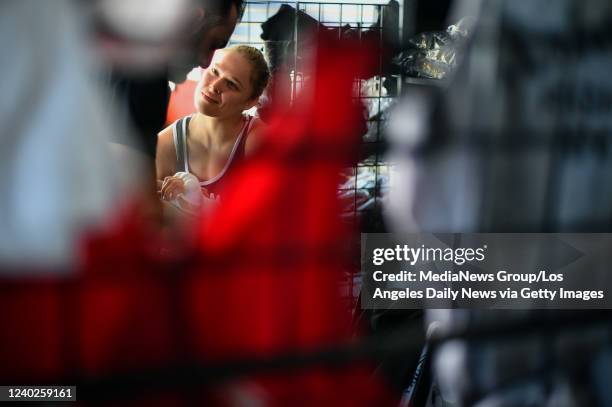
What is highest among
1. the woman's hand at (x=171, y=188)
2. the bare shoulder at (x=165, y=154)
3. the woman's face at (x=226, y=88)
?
the woman's face at (x=226, y=88)

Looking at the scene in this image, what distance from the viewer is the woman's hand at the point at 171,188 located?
35.8 inches

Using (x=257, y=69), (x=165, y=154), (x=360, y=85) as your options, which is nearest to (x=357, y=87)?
(x=360, y=85)

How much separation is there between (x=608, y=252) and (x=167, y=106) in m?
0.67

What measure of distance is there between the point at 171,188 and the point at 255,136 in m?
0.13

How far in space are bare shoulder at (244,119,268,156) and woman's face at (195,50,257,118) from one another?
3 cm

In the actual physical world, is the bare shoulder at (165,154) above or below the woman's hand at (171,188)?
above

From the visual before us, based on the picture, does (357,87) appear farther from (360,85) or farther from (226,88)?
(226,88)

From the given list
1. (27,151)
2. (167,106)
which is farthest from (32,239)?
(167,106)

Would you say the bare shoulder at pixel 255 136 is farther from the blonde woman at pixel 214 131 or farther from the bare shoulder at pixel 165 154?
the bare shoulder at pixel 165 154

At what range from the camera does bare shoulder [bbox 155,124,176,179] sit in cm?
92

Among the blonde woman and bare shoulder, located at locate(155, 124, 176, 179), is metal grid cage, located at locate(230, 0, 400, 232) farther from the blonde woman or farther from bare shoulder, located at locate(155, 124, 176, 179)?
bare shoulder, located at locate(155, 124, 176, 179)

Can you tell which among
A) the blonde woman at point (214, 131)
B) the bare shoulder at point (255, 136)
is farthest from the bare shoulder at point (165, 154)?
the bare shoulder at point (255, 136)

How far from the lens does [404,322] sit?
1000 mm

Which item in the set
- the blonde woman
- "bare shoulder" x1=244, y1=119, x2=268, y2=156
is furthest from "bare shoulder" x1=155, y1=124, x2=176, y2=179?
"bare shoulder" x1=244, y1=119, x2=268, y2=156
